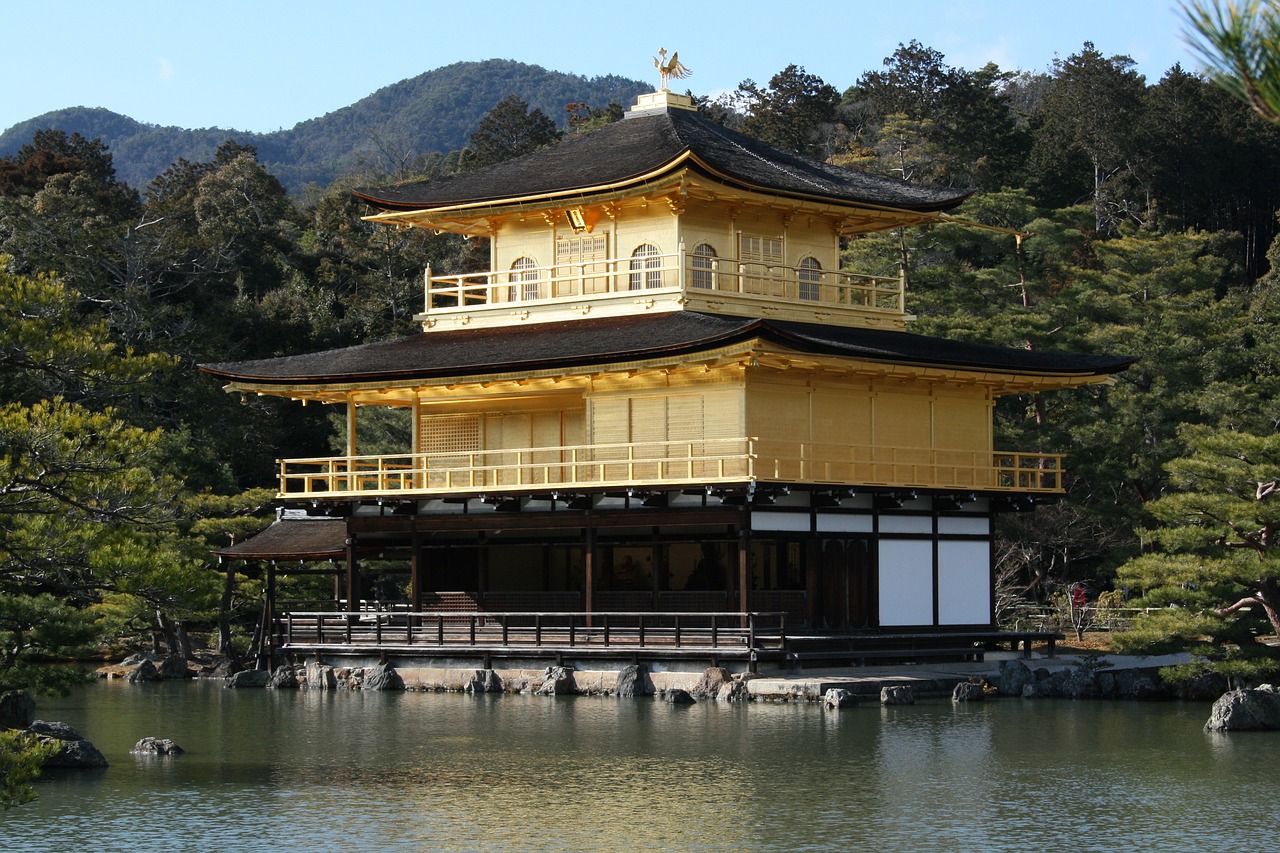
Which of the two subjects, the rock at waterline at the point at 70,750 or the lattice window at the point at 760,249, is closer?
the rock at waterline at the point at 70,750

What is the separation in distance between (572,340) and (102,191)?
134 feet

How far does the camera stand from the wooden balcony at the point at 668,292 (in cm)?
3694

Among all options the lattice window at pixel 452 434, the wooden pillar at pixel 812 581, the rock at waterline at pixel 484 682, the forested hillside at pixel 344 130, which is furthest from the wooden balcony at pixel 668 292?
→ the forested hillside at pixel 344 130

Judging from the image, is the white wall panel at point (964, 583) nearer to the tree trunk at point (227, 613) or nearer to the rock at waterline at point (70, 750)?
the tree trunk at point (227, 613)

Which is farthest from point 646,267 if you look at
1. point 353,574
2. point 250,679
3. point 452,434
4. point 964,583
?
point 250,679

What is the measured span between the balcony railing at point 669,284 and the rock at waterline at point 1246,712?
1344 cm

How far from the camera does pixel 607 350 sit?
34.0 metres

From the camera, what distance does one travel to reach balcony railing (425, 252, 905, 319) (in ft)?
121

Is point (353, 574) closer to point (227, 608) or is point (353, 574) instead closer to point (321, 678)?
point (321, 678)

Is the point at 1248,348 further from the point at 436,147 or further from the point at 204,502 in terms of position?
the point at 436,147

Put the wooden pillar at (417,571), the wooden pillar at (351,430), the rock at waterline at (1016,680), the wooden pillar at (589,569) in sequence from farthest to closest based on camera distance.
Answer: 1. the wooden pillar at (351,430)
2. the wooden pillar at (417,571)
3. the wooden pillar at (589,569)
4. the rock at waterline at (1016,680)

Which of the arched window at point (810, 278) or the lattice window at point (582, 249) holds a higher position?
the lattice window at point (582, 249)

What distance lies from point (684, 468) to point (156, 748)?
1298 cm

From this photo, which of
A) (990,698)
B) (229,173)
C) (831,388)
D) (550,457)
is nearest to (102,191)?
(229,173)
